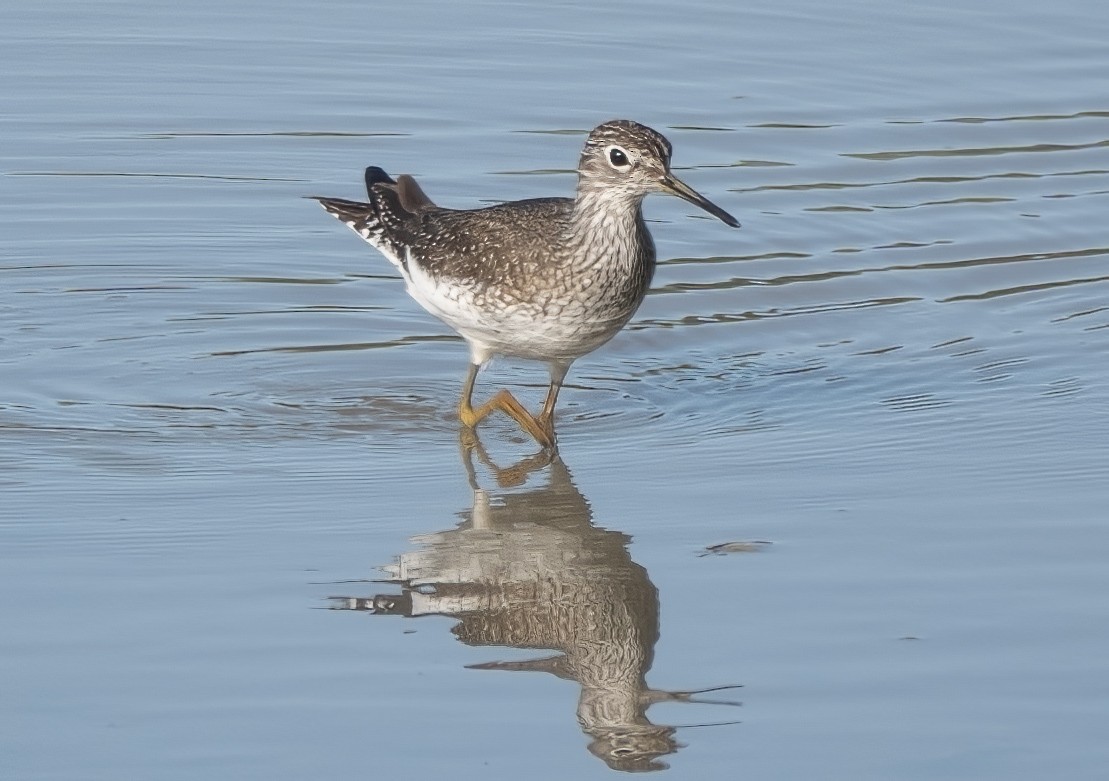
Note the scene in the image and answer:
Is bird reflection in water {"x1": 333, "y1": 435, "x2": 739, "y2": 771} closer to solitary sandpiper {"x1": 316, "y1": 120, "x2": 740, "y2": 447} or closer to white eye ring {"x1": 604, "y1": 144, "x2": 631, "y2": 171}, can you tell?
solitary sandpiper {"x1": 316, "y1": 120, "x2": 740, "y2": 447}

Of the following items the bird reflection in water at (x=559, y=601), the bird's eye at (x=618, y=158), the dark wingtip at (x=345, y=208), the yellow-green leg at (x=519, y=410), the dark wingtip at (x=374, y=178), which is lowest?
the bird reflection in water at (x=559, y=601)

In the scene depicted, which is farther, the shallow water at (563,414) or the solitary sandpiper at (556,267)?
the solitary sandpiper at (556,267)

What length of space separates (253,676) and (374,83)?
8687mm

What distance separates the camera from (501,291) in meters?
8.52

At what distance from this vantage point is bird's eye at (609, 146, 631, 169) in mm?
8320

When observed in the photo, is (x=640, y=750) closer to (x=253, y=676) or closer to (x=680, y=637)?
(x=680, y=637)

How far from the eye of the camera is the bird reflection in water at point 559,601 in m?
5.75

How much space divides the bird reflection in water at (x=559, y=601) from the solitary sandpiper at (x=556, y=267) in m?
0.97

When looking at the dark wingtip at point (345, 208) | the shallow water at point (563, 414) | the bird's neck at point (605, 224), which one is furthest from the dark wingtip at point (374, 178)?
the bird's neck at point (605, 224)

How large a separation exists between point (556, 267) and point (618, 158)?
0.54m

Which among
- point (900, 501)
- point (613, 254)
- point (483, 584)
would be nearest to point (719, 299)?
point (613, 254)

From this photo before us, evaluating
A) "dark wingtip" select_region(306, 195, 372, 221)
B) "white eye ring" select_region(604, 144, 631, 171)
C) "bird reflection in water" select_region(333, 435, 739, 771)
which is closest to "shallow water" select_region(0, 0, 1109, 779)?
"bird reflection in water" select_region(333, 435, 739, 771)

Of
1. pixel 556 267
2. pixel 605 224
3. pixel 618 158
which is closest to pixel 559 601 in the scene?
pixel 556 267

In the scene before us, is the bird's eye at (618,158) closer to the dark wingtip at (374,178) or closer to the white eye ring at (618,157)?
the white eye ring at (618,157)
